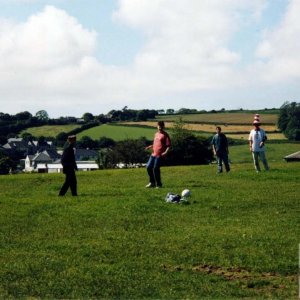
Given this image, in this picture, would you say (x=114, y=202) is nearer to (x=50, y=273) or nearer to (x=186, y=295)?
(x=50, y=273)

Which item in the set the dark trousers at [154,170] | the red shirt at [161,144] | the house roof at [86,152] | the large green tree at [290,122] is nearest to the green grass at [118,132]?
the house roof at [86,152]

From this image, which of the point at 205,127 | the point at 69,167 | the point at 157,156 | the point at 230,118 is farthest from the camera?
the point at 230,118

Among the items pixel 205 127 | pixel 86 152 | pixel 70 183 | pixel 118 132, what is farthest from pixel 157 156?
pixel 86 152

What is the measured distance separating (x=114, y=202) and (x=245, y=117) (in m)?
102

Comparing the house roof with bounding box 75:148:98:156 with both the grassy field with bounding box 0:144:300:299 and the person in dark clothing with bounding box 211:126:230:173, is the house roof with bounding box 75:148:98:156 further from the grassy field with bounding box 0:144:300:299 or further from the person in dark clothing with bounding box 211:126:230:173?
the grassy field with bounding box 0:144:300:299

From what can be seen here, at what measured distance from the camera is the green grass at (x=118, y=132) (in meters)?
118

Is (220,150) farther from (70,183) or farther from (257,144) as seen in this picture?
(70,183)

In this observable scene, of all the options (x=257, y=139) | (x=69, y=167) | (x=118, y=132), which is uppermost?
(x=257, y=139)

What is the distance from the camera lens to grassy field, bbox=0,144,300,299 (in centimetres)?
978

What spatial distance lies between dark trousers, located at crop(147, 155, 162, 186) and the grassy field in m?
1.65

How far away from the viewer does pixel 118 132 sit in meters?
128

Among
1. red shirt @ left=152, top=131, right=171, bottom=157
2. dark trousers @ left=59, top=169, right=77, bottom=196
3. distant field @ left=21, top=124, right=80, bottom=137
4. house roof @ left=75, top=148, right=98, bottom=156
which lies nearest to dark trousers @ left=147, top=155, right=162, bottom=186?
red shirt @ left=152, top=131, right=171, bottom=157

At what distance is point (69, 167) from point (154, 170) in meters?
3.24

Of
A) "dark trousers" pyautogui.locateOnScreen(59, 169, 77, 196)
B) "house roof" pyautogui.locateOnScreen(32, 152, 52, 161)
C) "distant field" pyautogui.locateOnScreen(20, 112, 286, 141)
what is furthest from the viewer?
"house roof" pyautogui.locateOnScreen(32, 152, 52, 161)
